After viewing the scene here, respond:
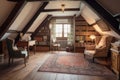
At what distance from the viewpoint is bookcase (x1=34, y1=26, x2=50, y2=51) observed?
332 inches

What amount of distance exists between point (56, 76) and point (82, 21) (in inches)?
200

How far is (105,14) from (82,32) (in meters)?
4.00

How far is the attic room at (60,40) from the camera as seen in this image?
12.0 ft

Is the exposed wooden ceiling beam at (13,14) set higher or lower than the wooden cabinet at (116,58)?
higher

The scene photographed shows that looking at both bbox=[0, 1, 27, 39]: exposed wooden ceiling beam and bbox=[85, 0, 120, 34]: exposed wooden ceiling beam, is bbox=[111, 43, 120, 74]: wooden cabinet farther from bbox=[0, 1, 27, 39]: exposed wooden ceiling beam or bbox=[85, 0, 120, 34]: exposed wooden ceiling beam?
bbox=[0, 1, 27, 39]: exposed wooden ceiling beam

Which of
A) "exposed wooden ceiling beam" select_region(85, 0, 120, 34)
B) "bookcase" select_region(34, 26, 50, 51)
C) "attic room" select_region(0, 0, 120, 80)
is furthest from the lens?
"bookcase" select_region(34, 26, 50, 51)

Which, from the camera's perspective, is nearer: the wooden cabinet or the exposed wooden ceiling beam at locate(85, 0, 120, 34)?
the wooden cabinet

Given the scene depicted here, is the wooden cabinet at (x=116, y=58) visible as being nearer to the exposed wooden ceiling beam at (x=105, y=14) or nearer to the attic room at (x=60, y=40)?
the attic room at (x=60, y=40)

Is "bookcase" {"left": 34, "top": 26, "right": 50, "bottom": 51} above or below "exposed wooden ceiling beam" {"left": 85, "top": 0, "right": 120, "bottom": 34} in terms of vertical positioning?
below

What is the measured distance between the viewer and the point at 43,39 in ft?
27.8

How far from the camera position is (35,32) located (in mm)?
8242

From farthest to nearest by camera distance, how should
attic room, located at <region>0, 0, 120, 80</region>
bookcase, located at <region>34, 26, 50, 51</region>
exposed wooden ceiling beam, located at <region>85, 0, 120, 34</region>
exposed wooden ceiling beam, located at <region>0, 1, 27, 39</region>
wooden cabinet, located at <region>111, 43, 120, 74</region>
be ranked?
bookcase, located at <region>34, 26, 50, 51</region> < exposed wooden ceiling beam, located at <region>0, 1, 27, 39</region> < exposed wooden ceiling beam, located at <region>85, 0, 120, 34</region> < attic room, located at <region>0, 0, 120, 80</region> < wooden cabinet, located at <region>111, 43, 120, 74</region>

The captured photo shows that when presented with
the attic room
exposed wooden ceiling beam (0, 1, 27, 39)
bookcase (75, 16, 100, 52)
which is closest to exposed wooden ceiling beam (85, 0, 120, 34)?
the attic room

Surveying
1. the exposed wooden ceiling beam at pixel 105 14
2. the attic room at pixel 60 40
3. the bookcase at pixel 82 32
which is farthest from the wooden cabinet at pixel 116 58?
the bookcase at pixel 82 32
